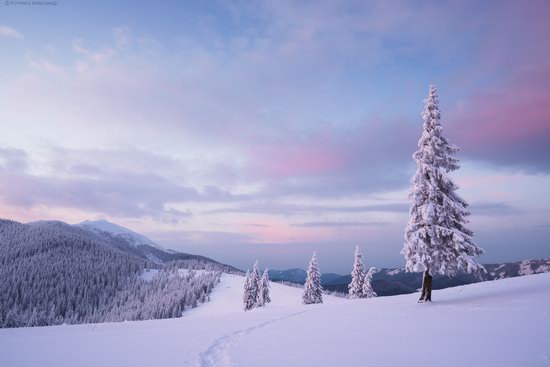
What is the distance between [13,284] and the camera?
177500 millimetres

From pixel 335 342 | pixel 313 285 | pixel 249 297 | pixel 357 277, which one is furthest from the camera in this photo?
pixel 249 297

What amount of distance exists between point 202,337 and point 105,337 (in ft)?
17.8

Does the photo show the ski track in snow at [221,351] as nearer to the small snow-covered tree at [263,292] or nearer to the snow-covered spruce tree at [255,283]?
the small snow-covered tree at [263,292]

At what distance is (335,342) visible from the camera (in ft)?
44.1

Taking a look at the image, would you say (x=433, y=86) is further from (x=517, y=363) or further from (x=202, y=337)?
(x=202, y=337)

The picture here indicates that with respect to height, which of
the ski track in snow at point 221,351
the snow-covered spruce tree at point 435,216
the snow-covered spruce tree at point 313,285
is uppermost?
the snow-covered spruce tree at point 435,216

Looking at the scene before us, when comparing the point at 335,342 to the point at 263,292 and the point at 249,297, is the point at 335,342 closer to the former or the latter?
the point at 263,292

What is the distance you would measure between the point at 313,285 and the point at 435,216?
42.8 metres

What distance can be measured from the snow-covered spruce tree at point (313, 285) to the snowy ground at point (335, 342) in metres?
43.4

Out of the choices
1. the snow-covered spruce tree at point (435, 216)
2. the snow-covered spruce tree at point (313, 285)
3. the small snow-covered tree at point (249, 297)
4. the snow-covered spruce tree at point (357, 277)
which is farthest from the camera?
the small snow-covered tree at point (249, 297)

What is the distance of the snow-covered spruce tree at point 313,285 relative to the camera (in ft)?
205

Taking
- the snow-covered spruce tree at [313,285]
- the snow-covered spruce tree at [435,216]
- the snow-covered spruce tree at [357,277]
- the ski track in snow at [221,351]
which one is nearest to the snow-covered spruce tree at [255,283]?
the snow-covered spruce tree at [313,285]

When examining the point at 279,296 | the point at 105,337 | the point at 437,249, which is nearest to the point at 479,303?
the point at 437,249

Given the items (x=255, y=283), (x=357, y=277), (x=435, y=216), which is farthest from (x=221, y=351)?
(x=255, y=283)
